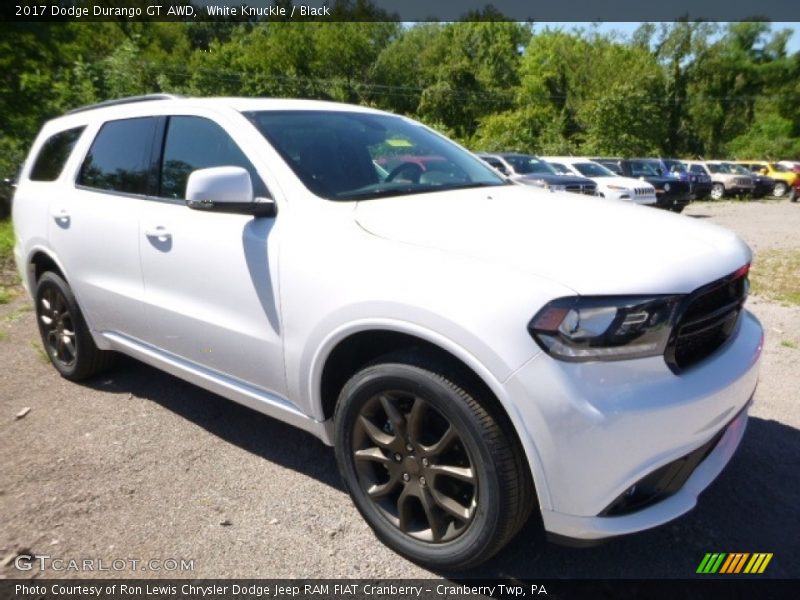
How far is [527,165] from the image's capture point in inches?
635

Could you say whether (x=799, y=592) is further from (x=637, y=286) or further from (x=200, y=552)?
(x=200, y=552)

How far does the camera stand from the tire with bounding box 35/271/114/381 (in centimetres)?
398

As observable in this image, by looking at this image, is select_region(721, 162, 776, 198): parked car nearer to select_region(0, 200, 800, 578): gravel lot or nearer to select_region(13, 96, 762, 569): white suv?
select_region(0, 200, 800, 578): gravel lot

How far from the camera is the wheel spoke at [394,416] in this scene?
2.28 meters

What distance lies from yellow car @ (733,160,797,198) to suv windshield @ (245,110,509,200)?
29.6m

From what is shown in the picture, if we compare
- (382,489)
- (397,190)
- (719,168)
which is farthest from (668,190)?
(382,489)

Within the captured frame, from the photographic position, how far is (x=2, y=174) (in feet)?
45.7

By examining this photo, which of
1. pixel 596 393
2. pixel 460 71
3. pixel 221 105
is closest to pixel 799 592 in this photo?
pixel 596 393

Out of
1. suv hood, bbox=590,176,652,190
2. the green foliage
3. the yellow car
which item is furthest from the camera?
the green foliage

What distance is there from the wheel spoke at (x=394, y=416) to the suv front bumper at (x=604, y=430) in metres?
0.54

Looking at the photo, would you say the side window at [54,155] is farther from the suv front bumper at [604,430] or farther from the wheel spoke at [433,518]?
the suv front bumper at [604,430]

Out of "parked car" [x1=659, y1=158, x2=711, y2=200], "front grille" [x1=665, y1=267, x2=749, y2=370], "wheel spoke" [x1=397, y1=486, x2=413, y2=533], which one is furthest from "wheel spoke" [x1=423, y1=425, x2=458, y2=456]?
"parked car" [x1=659, y1=158, x2=711, y2=200]

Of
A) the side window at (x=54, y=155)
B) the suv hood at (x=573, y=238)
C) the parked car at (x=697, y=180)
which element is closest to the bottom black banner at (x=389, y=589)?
the suv hood at (x=573, y=238)

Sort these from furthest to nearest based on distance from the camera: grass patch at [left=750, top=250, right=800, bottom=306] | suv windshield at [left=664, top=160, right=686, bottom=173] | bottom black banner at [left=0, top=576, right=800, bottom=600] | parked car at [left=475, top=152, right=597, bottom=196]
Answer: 1. suv windshield at [left=664, top=160, right=686, bottom=173]
2. parked car at [left=475, top=152, right=597, bottom=196]
3. grass patch at [left=750, top=250, right=800, bottom=306]
4. bottom black banner at [left=0, top=576, right=800, bottom=600]
